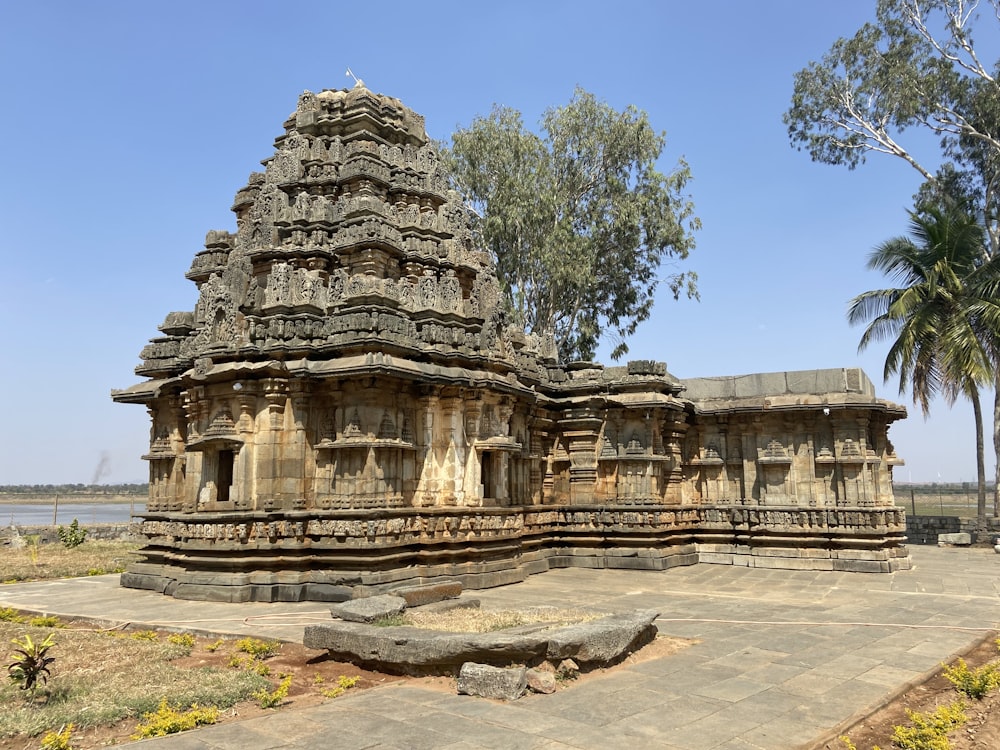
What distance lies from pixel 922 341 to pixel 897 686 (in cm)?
2222

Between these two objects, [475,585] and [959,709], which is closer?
[959,709]

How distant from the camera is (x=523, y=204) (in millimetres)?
29250

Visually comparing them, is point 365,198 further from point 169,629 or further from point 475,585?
point 169,629

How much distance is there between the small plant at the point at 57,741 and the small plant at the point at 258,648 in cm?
303

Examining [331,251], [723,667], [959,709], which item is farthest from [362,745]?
[331,251]

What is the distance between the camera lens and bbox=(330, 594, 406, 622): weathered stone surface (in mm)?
9480

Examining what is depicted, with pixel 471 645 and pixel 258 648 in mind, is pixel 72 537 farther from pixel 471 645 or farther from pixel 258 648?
pixel 471 645

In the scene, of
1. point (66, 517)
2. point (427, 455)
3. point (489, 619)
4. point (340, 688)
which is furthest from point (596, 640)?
point (66, 517)

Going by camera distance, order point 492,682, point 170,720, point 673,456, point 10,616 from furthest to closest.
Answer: point 673,456
point 10,616
point 492,682
point 170,720

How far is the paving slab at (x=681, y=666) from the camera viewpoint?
5.89 metres

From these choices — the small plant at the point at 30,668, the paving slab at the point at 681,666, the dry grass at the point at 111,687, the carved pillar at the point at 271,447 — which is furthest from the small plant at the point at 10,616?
the small plant at the point at 30,668

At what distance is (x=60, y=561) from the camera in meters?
21.1

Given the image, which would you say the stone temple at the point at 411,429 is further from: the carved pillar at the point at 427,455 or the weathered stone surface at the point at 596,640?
the weathered stone surface at the point at 596,640

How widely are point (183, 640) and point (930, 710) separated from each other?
8491mm
